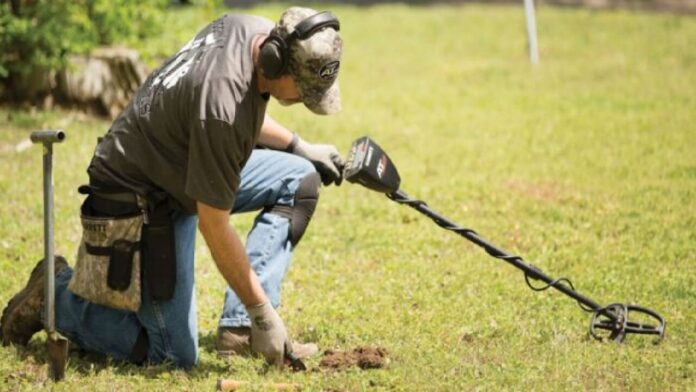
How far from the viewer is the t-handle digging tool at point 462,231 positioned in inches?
192

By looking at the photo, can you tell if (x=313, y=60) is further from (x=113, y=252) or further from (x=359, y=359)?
(x=359, y=359)

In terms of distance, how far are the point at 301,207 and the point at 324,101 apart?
2.66ft

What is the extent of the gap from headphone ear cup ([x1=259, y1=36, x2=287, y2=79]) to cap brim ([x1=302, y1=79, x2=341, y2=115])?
0.16 meters

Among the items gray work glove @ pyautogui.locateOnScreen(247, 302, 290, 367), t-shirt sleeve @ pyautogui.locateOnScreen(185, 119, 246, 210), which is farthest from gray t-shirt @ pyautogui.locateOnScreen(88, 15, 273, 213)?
gray work glove @ pyautogui.locateOnScreen(247, 302, 290, 367)

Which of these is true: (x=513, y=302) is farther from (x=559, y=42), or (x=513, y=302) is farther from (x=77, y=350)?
(x=559, y=42)

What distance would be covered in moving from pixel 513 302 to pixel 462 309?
31 cm

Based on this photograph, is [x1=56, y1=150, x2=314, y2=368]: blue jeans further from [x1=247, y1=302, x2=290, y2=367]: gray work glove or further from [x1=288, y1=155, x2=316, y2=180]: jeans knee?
[x1=247, y1=302, x2=290, y2=367]: gray work glove

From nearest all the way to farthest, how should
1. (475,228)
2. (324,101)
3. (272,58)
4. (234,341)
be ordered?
(272,58) → (324,101) → (234,341) → (475,228)

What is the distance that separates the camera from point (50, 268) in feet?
14.6

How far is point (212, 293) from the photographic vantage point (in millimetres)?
6043

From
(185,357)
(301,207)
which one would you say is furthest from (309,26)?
(185,357)

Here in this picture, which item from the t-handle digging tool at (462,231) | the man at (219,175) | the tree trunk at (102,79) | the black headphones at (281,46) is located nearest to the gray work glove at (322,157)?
the man at (219,175)

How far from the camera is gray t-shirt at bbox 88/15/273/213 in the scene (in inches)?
166

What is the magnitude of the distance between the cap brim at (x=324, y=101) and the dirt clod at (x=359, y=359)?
1128 millimetres
